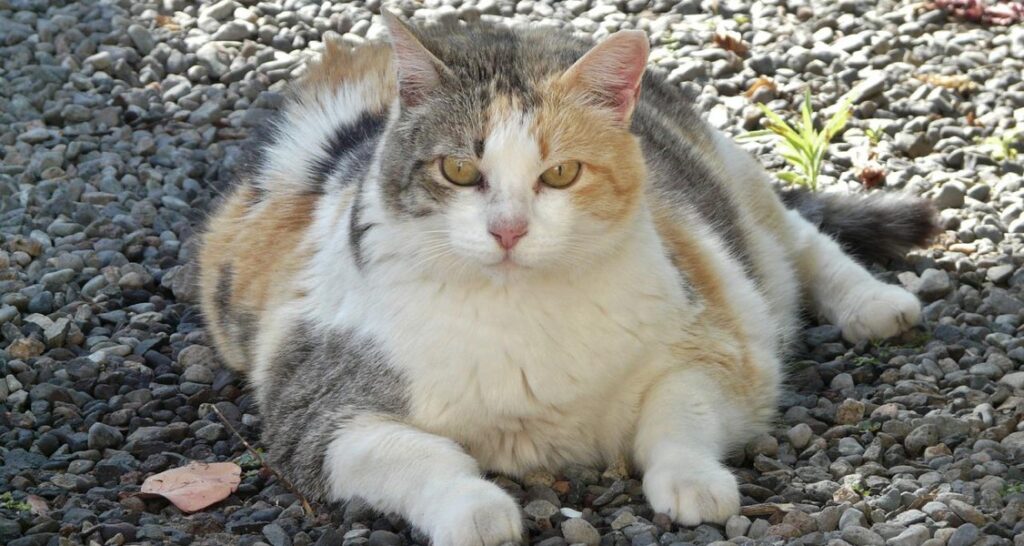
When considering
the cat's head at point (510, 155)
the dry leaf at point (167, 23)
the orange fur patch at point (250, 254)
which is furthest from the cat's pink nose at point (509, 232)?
the dry leaf at point (167, 23)

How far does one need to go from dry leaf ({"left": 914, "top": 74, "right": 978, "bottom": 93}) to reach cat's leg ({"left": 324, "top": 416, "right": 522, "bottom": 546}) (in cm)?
398

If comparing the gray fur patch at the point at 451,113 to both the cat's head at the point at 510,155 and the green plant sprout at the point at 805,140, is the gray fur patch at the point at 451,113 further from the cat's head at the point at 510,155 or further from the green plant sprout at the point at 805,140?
the green plant sprout at the point at 805,140

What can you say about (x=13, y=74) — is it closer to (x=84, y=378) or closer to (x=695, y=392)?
(x=84, y=378)

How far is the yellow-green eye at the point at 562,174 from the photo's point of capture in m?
3.46

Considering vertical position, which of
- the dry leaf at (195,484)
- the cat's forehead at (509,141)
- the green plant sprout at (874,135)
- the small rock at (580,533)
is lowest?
the green plant sprout at (874,135)

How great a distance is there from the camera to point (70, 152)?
6145 millimetres

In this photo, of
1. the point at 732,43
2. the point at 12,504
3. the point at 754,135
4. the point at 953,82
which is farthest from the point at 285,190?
the point at 953,82

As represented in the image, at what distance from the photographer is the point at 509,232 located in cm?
331

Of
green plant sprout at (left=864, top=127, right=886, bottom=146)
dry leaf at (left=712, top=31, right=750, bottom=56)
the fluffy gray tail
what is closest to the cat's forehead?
the fluffy gray tail

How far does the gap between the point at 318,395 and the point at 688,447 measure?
3.57ft

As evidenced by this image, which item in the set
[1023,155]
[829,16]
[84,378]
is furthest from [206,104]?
[1023,155]

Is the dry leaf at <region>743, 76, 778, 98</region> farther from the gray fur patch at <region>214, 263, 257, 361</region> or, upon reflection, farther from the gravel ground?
the gray fur patch at <region>214, 263, 257, 361</region>

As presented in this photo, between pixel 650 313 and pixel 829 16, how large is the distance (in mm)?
4012

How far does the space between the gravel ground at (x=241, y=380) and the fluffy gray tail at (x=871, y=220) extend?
0.39 feet
